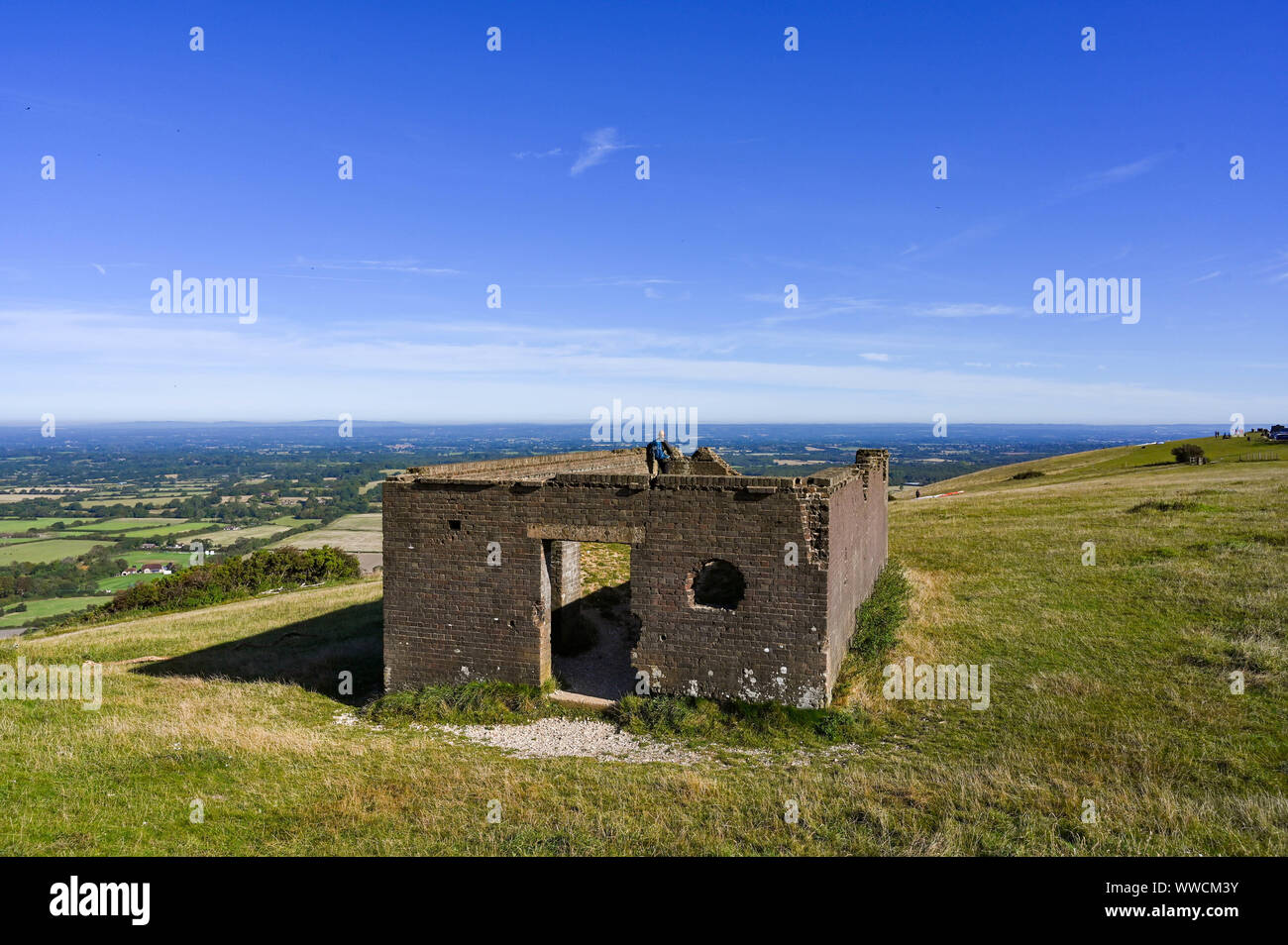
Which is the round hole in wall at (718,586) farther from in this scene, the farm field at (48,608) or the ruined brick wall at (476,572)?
the farm field at (48,608)

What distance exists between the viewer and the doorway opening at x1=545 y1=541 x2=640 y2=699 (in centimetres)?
1486

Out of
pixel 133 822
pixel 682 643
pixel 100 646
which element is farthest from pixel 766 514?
pixel 100 646

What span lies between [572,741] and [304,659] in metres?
9.29

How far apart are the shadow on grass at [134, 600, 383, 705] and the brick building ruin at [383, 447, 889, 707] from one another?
2319 mm

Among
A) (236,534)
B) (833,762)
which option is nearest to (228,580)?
(833,762)

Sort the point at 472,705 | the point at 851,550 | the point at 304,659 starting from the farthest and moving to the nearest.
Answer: the point at 304,659 < the point at 851,550 < the point at 472,705

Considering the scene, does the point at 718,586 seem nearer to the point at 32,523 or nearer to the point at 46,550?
the point at 46,550

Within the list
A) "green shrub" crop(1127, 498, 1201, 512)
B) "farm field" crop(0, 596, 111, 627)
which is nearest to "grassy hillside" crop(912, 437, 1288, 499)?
"green shrub" crop(1127, 498, 1201, 512)

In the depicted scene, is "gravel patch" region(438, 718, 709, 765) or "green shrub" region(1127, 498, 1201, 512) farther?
"green shrub" region(1127, 498, 1201, 512)

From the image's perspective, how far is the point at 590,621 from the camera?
1783 centimetres

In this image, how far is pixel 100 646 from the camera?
2136 centimetres

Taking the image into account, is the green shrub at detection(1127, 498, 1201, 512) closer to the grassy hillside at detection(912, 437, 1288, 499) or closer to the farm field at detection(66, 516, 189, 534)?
the grassy hillside at detection(912, 437, 1288, 499)
